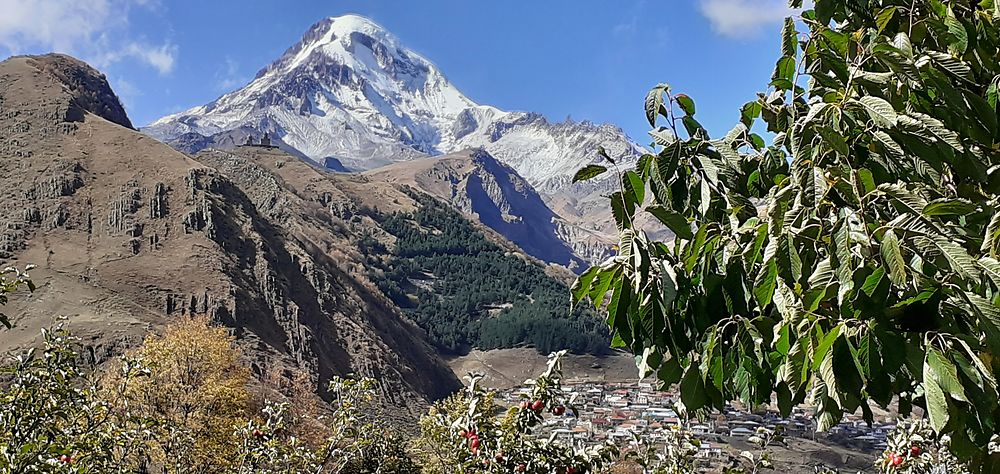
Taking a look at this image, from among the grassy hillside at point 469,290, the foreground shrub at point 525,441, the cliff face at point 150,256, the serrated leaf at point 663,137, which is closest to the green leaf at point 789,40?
the serrated leaf at point 663,137

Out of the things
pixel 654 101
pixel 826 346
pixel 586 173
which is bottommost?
pixel 826 346

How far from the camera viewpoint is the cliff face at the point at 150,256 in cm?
5019

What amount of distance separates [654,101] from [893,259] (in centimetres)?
95

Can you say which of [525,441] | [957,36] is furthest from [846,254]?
[525,441]

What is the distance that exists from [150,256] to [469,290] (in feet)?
242

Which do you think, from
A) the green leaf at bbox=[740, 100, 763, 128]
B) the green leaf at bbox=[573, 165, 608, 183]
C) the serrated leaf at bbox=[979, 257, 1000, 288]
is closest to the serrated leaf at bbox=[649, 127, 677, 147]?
the green leaf at bbox=[573, 165, 608, 183]

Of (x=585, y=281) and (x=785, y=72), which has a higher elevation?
(x=785, y=72)

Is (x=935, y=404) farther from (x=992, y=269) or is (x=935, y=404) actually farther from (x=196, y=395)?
(x=196, y=395)

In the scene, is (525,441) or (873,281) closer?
(873,281)

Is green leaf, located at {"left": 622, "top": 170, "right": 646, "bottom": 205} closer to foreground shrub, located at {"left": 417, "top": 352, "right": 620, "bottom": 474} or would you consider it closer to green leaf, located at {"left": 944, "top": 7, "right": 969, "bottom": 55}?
green leaf, located at {"left": 944, "top": 7, "right": 969, "bottom": 55}

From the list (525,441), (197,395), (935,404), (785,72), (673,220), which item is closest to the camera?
(935,404)

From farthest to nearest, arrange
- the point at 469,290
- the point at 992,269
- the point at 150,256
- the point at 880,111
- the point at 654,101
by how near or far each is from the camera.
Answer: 1. the point at 469,290
2. the point at 150,256
3. the point at 654,101
4. the point at 880,111
5. the point at 992,269

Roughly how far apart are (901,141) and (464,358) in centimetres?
10270

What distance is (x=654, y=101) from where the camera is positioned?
246 centimetres
